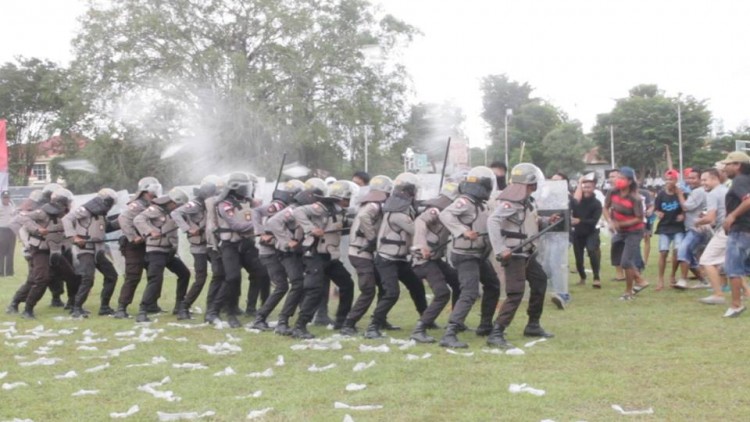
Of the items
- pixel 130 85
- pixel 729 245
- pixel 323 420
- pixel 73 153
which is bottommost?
pixel 323 420

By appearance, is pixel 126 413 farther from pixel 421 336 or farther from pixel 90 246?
pixel 90 246

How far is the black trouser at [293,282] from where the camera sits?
→ 34.8 feet

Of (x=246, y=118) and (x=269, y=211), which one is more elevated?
(x=246, y=118)

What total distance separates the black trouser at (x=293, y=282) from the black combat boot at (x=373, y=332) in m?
1.08

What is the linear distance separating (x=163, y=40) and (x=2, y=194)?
80.4 ft

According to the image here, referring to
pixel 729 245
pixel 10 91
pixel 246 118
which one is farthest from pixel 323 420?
pixel 10 91

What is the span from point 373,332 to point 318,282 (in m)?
0.97

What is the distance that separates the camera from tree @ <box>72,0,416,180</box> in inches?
1617

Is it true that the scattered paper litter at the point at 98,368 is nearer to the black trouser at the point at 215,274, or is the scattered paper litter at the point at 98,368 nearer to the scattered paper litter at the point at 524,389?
the black trouser at the point at 215,274

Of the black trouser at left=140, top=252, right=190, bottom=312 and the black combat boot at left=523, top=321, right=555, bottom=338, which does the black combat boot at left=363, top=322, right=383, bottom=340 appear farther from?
the black trouser at left=140, top=252, right=190, bottom=312

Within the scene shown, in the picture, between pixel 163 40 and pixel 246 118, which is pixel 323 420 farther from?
pixel 163 40

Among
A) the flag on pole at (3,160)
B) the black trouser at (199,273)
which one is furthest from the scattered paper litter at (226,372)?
the flag on pole at (3,160)

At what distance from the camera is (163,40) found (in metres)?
42.0

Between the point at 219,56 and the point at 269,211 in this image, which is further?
the point at 219,56
